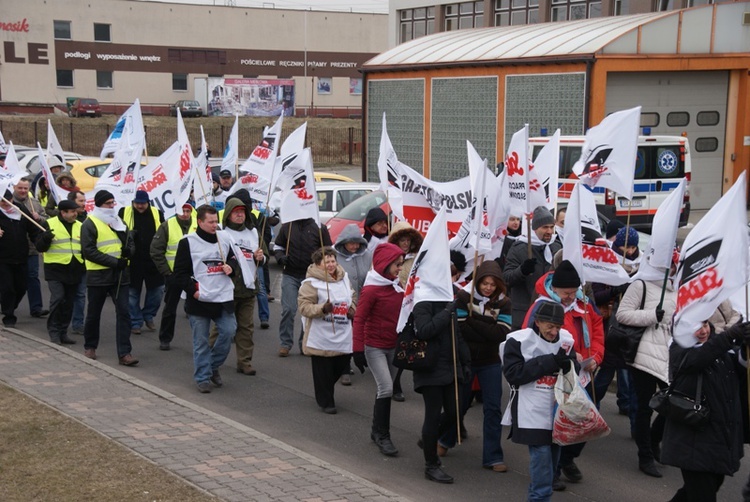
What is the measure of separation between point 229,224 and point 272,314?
3930 mm

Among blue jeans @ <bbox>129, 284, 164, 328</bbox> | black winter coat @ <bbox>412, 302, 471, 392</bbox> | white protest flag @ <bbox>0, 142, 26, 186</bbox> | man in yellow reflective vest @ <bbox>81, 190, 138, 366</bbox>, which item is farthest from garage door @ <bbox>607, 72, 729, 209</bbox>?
black winter coat @ <bbox>412, 302, 471, 392</bbox>

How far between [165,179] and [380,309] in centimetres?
526

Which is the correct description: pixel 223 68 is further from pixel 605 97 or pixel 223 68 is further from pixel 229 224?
pixel 229 224

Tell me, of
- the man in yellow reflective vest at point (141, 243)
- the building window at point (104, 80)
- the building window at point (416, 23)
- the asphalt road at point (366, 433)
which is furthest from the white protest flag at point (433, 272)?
the building window at point (104, 80)

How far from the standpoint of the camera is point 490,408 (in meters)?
7.57

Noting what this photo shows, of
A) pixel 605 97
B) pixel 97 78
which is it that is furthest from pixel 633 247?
pixel 97 78

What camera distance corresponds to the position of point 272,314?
14008 mm

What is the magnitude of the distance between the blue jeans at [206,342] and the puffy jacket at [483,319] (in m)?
3.09

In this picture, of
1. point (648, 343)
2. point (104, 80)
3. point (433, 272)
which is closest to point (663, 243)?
point (648, 343)

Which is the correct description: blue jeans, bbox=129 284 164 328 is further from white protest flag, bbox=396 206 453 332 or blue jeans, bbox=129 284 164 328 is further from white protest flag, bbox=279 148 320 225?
white protest flag, bbox=396 206 453 332

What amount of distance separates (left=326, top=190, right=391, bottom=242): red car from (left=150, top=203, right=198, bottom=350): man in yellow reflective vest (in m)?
4.78

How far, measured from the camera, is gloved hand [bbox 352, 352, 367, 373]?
30.7ft

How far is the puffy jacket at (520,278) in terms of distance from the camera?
8820mm

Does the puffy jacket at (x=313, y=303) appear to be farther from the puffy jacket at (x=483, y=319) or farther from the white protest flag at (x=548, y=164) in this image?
the white protest flag at (x=548, y=164)
